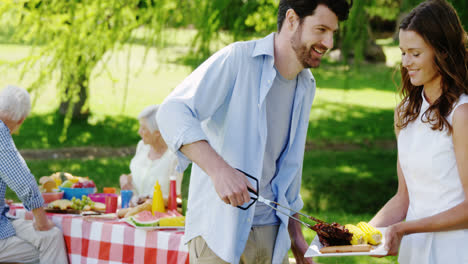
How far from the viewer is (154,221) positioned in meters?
4.06

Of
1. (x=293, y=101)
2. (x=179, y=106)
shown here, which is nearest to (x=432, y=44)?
(x=293, y=101)

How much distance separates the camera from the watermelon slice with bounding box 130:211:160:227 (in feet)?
13.3

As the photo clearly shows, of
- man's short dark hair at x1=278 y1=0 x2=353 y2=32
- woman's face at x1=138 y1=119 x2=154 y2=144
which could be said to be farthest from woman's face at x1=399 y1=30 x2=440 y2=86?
woman's face at x1=138 y1=119 x2=154 y2=144

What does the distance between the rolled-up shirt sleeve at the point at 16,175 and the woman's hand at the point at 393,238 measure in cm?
266

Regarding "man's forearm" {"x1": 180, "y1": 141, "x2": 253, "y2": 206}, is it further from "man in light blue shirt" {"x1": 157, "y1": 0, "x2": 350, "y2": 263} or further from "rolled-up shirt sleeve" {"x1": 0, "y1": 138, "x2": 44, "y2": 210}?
"rolled-up shirt sleeve" {"x1": 0, "y1": 138, "x2": 44, "y2": 210}

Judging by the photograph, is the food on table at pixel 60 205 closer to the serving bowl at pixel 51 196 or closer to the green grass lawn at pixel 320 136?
the serving bowl at pixel 51 196

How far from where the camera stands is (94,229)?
4.28 m

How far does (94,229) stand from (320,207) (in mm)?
4588

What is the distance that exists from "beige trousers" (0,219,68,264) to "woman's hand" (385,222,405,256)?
2684mm

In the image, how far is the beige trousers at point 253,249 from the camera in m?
2.46

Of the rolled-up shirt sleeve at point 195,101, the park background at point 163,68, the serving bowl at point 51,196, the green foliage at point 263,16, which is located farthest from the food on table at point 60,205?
the green foliage at point 263,16

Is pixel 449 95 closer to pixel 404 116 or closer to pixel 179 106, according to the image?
pixel 404 116

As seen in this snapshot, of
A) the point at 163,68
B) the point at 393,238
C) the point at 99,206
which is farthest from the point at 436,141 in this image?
the point at 163,68

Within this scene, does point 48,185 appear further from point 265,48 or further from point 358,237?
point 358,237
